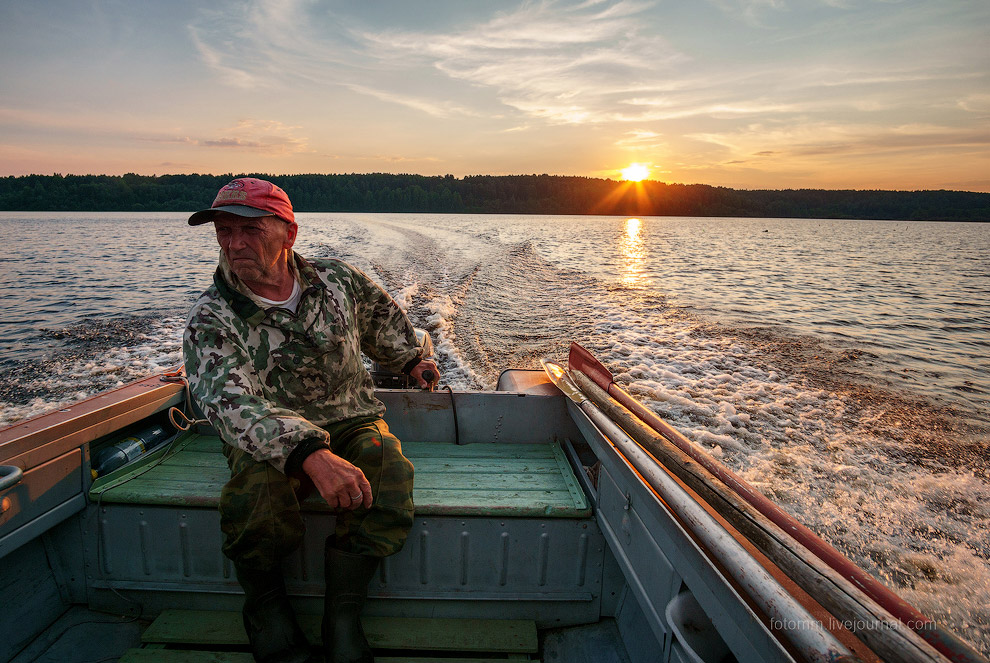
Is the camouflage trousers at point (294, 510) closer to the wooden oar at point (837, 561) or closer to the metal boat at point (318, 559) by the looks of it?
the metal boat at point (318, 559)

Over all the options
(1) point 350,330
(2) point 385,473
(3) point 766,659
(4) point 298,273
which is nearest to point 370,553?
(2) point 385,473

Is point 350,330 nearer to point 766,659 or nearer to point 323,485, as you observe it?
point 323,485

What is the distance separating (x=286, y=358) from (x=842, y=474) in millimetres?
4624

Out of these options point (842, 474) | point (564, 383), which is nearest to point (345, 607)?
point (564, 383)

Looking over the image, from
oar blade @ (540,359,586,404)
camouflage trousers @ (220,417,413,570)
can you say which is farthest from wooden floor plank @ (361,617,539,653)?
oar blade @ (540,359,586,404)

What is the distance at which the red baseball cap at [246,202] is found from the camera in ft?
5.72

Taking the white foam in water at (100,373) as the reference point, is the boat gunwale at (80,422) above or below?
above

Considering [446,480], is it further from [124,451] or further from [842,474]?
[842,474]

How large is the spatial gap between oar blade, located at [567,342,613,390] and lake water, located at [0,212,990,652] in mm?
2285

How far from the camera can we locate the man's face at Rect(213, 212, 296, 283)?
5.87ft

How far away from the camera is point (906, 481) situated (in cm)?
431

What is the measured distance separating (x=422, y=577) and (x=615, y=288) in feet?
38.6

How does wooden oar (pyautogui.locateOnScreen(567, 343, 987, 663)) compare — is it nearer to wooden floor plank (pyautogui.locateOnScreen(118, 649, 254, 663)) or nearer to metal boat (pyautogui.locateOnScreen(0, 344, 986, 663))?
metal boat (pyautogui.locateOnScreen(0, 344, 986, 663))

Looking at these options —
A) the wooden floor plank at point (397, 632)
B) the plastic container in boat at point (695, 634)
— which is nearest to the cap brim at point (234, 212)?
the wooden floor plank at point (397, 632)
